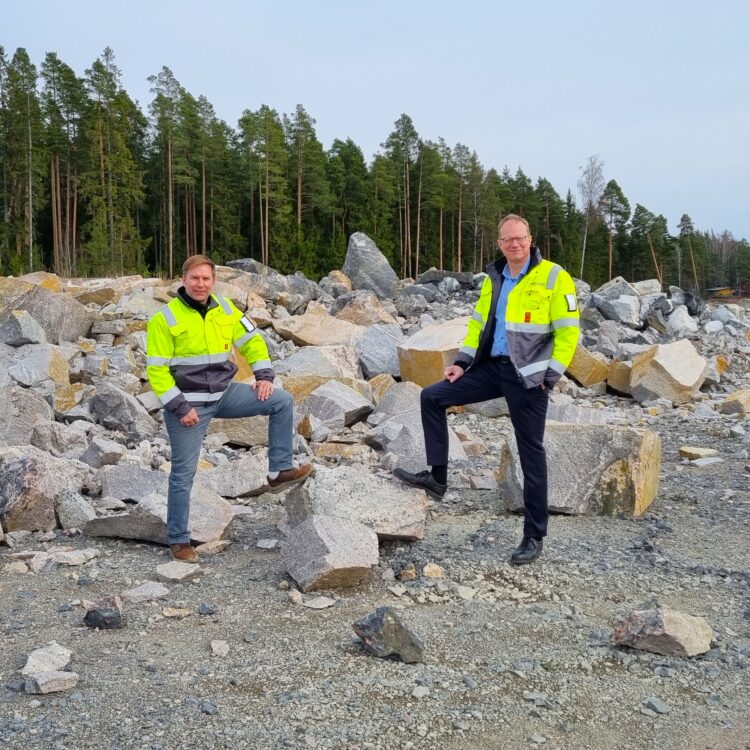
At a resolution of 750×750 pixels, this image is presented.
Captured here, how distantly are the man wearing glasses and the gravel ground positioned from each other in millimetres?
583

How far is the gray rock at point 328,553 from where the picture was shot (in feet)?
14.4

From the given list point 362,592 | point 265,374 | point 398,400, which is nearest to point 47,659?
point 362,592

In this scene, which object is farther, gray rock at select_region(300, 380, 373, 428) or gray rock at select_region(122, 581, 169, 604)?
gray rock at select_region(300, 380, 373, 428)

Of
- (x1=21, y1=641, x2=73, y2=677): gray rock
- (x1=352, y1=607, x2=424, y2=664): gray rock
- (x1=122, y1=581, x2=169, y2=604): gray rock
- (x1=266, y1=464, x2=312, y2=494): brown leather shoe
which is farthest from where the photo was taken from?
(x1=266, y1=464, x2=312, y2=494): brown leather shoe

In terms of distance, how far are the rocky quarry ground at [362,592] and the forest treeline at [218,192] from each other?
2536 centimetres

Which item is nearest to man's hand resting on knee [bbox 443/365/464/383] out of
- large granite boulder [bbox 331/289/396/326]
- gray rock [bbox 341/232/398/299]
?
large granite boulder [bbox 331/289/396/326]

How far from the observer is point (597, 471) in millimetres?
5855

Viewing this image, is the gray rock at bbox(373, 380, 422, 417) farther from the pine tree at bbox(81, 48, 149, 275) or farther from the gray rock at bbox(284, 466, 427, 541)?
the pine tree at bbox(81, 48, 149, 275)

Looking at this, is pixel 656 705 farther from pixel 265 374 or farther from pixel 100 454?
pixel 100 454

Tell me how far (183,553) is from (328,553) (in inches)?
44.9

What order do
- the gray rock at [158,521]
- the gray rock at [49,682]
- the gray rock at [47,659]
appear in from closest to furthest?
the gray rock at [49,682] < the gray rock at [47,659] < the gray rock at [158,521]

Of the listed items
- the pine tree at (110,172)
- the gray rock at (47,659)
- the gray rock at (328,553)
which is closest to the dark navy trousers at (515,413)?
the gray rock at (328,553)

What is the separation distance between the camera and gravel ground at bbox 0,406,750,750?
10.1 feet

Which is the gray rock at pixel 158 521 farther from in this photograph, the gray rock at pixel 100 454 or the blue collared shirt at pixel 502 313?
Result: the blue collared shirt at pixel 502 313
